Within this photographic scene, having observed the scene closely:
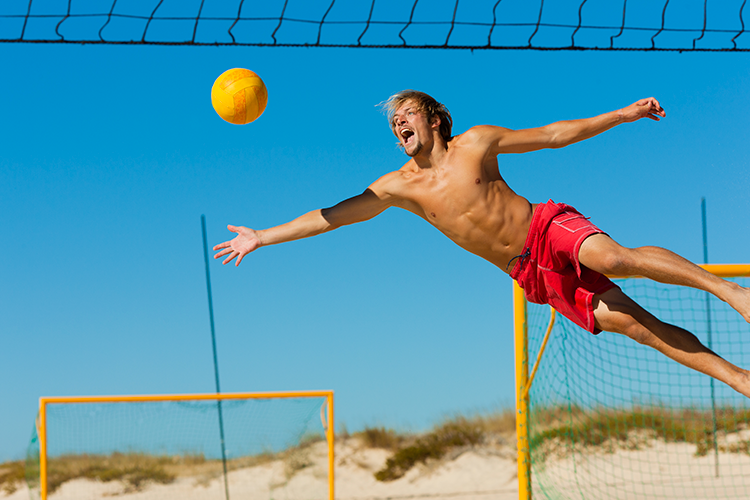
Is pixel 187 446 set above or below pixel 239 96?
below

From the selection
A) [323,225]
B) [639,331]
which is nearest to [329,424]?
[323,225]

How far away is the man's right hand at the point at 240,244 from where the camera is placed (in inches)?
165

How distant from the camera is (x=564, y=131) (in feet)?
13.7

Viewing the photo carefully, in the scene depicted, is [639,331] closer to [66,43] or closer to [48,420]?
[66,43]

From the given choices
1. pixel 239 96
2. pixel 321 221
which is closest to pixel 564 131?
pixel 321 221

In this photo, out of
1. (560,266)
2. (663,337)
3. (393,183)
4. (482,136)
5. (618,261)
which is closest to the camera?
(618,261)

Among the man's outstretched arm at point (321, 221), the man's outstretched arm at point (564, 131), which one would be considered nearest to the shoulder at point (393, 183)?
the man's outstretched arm at point (321, 221)

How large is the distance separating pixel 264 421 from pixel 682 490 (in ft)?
21.1

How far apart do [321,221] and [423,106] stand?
0.99 meters

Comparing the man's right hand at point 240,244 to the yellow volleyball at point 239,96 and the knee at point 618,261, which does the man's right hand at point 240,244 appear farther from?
the knee at point 618,261

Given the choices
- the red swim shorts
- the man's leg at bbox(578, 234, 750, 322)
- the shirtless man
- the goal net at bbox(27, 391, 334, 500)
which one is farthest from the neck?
the goal net at bbox(27, 391, 334, 500)

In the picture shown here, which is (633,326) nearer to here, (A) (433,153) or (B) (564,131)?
(B) (564,131)

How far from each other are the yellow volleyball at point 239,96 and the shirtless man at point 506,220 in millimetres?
792

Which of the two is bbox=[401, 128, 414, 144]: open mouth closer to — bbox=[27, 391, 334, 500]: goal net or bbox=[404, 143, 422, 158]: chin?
bbox=[404, 143, 422, 158]: chin
